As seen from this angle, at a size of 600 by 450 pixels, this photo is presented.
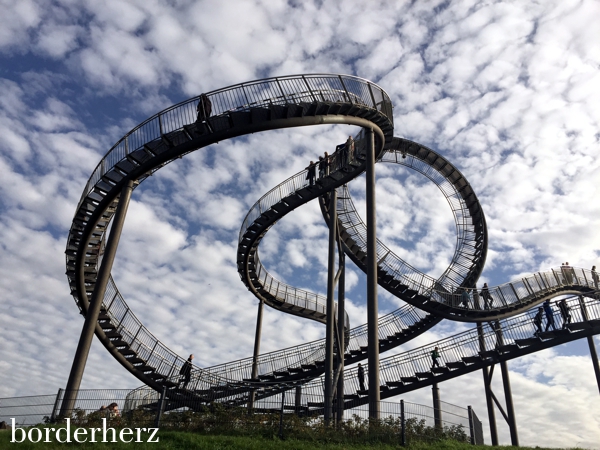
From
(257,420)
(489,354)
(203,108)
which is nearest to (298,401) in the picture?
(257,420)

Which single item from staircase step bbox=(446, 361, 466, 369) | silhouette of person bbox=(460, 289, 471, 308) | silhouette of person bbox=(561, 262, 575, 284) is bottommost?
staircase step bbox=(446, 361, 466, 369)

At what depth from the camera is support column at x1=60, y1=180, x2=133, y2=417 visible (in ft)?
43.4

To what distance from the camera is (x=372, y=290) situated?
1525 centimetres

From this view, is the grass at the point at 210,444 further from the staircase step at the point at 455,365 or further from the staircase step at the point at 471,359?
the staircase step at the point at 471,359

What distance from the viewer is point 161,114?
16250mm

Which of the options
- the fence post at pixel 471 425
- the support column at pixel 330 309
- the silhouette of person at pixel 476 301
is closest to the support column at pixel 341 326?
the support column at pixel 330 309

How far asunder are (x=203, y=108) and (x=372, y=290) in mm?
8377

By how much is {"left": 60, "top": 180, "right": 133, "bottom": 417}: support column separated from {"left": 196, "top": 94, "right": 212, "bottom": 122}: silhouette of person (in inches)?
143

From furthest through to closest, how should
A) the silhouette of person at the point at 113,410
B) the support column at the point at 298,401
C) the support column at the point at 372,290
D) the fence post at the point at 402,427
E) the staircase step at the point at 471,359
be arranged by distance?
the staircase step at the point at 471,359
the support column at the point at 372,290
the support column at the point at 298,401
the silhouette of person at the point at 113,410
the fence post at the point at 402,427

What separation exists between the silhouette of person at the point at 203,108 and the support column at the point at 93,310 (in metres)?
3.63

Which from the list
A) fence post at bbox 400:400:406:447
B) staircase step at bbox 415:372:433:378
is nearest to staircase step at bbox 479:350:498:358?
staircase step at bbox 415:372:433:378

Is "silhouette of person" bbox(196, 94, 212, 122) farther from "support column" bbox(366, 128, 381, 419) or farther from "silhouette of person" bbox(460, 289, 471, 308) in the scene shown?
"silhouette of person" bbox(460, 289, 471, 308)

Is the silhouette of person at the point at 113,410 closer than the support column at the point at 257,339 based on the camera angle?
Yes

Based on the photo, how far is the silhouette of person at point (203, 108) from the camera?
53.0 feet
